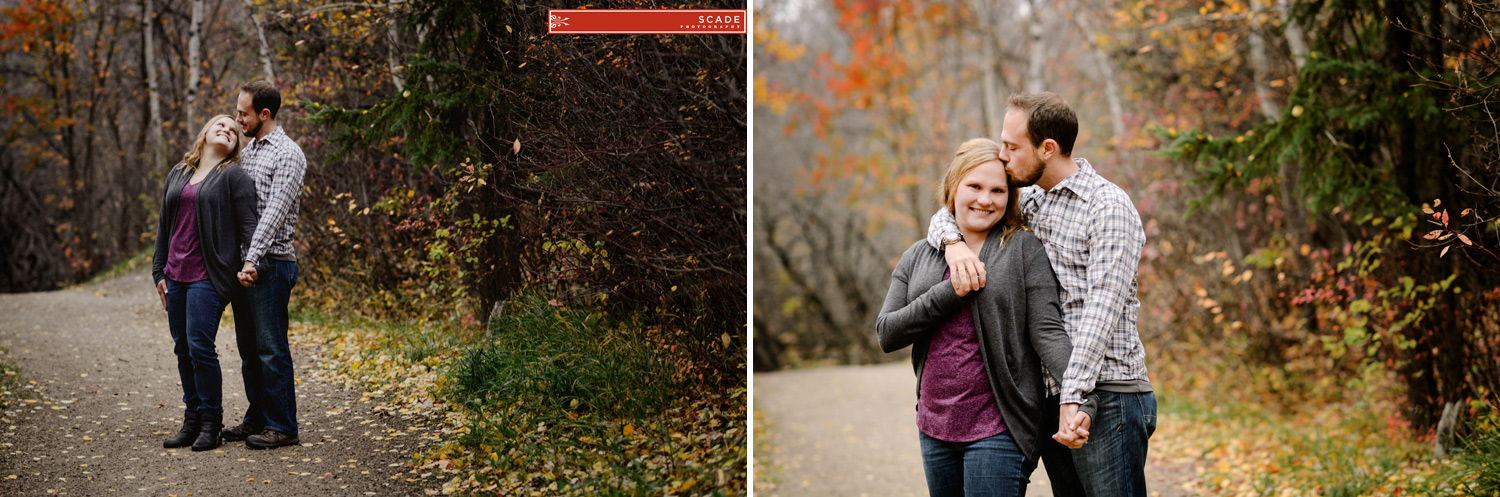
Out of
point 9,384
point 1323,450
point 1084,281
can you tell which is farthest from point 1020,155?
point 1323,450

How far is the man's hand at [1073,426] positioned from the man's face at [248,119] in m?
2.89

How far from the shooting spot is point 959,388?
2.49 metres

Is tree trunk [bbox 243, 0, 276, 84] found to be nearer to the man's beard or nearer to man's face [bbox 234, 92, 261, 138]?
man's face [bbox 234, 92, 261, 138]

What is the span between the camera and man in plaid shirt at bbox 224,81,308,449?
3.44 metres

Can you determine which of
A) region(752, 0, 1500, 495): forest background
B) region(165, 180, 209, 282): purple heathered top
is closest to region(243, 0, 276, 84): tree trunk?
region(165, 180, 209, 282): purple heathered top

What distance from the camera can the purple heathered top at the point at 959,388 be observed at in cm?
246

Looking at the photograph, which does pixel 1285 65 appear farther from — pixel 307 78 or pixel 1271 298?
pixel 307 78

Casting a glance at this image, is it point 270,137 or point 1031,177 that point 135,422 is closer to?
point 270,137

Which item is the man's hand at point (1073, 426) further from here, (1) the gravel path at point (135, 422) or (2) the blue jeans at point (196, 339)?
(2) the blue jeans at point (196, 339)

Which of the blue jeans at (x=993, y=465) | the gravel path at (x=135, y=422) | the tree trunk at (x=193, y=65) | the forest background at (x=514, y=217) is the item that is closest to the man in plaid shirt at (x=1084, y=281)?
the blue jeans at (x=993, y=465)

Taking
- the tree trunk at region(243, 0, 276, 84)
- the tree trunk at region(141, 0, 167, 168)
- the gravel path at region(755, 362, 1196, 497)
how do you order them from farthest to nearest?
the gravel path at region(755, 362, 1196, 497)
the tree trunk at region(141, 0, 167, 168)
the tree trunk at region(243, 0, 276, 84)

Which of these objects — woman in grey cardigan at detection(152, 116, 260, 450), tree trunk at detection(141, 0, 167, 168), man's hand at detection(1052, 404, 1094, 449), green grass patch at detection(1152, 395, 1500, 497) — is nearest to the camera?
man's hand at detection(1052, 404, 1094, 449)

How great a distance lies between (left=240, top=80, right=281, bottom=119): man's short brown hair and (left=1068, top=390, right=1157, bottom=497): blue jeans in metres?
2.95

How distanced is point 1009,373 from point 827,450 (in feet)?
16.5
